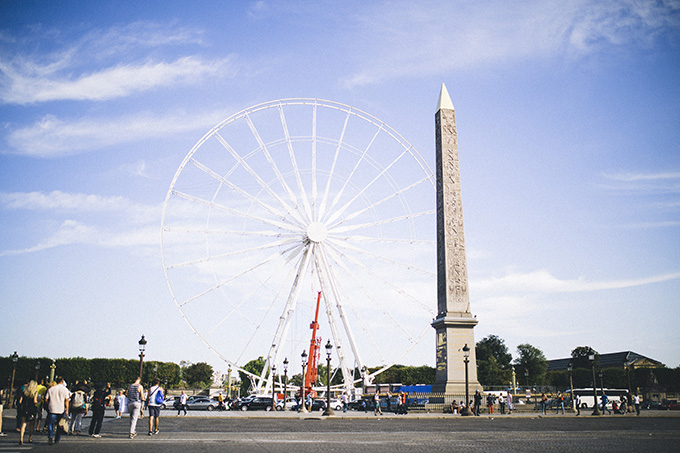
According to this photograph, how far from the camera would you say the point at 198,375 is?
12862cm

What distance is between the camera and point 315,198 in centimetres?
4481

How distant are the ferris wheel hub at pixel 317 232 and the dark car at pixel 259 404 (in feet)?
42.2

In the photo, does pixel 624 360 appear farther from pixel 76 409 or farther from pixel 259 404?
pixel 76 409

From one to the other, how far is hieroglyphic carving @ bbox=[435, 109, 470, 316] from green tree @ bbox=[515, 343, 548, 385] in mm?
78796

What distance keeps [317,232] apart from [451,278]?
15057mm

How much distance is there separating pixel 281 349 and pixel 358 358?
5.77 metres

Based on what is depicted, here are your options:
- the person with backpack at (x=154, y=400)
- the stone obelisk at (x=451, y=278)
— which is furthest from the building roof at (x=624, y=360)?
the person with backpack at (x=154, y=400)

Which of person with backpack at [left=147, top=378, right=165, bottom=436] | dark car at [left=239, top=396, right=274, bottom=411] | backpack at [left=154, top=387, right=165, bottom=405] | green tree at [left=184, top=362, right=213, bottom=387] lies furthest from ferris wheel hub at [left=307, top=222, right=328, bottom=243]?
green tree at [left=184, top=362, right=213, bottom=387]

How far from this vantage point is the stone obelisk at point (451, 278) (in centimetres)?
3064

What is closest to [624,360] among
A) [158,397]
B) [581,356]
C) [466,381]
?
[581,356]

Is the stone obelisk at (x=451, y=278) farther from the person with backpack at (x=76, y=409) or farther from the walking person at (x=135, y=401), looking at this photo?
the person with backpack at (x=76, y=409)

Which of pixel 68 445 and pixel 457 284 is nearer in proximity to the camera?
pixel 68 445

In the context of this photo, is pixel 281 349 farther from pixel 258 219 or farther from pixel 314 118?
pixel 314 118

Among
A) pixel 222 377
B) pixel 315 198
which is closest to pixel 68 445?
pixel 315 198
